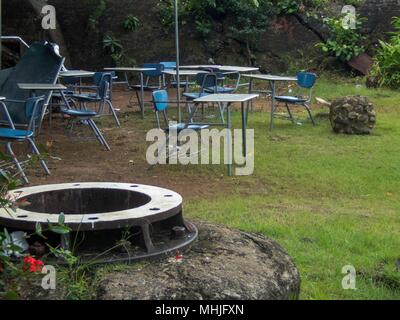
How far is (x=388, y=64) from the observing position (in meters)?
13.8

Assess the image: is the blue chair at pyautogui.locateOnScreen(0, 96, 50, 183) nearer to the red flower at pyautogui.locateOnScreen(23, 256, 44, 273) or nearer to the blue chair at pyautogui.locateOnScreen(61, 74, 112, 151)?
the blue chair at pyautogui.locateOnScreen(61, 74, 112, 151)

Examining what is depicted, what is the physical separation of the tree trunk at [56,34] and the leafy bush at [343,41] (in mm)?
5666

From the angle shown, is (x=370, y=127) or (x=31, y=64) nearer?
(x=31, y=64)

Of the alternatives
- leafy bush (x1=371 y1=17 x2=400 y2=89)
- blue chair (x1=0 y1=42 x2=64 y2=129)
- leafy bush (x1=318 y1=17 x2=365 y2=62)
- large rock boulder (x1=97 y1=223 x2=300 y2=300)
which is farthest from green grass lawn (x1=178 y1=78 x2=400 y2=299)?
leafy bush (x1=318 y1=17 x2=365 y2=62)

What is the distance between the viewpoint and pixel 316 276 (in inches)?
158

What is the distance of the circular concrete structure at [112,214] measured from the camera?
2.72 meters

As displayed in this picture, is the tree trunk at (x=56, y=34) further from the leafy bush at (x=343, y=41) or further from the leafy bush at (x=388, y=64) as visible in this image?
the leafy bush at (x=388, y=64)

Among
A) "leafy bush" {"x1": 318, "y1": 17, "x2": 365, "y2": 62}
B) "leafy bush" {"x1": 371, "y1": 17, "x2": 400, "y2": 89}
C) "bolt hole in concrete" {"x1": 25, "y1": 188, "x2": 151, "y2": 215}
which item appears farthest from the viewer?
"leafy bush" {"x1": 318, "y1": 17, "x2": 365, "y2": 62}

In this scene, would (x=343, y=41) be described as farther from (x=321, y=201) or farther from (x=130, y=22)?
(x=321, y=201)

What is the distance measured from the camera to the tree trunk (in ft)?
47.6

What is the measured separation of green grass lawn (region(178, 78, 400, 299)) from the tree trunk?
6729mm

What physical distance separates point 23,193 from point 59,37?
12712 mm

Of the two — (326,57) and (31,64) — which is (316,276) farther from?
(326,57)
